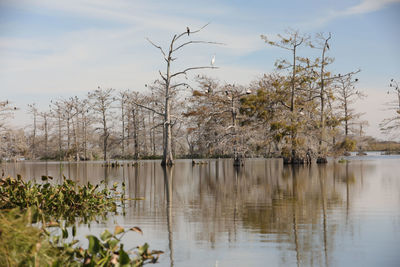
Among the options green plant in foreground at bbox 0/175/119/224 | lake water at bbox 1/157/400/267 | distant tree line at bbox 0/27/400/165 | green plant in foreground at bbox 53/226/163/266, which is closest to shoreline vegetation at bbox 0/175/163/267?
green plant in foreground at bbox 53/226/163/266

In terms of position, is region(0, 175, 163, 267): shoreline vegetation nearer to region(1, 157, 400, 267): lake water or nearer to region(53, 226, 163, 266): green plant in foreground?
region(53, 226, 163, 266): green plant in foreground

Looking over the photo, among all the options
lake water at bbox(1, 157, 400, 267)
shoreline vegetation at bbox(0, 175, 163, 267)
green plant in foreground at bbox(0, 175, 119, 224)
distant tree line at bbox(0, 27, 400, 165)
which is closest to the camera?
shoreline vegetation at bbox(0, 175, 163, 267)

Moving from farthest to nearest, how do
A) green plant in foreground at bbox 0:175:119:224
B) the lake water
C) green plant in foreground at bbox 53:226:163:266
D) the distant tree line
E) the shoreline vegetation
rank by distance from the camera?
the distant tree line < green plant in foreground at bbox 0:175:119:224 < the lake water < green plant in foreground at bbox 53:226:163:266 < the shoreline vegetation

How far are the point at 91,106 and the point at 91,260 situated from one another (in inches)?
1969

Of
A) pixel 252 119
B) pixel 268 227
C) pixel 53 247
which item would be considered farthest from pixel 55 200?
pixel 252 119

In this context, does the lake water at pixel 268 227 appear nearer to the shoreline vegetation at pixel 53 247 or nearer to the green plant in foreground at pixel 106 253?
the green plant in foreground at pixel 106 253

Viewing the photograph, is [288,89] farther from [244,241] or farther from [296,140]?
[244,241]

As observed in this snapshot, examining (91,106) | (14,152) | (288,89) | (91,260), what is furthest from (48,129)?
(91,260)

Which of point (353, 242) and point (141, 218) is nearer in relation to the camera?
point (353, 242)

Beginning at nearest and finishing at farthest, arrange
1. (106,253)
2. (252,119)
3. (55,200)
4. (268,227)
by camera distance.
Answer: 1. (106,253)
2. (268,227)
3. (55,200)
4. (252,119)

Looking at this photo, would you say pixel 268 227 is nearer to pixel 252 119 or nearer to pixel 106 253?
pixel 106 253

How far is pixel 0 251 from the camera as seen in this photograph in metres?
3.88

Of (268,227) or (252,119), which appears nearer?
(268,227)

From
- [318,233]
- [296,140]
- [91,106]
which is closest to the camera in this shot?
[318,233]
